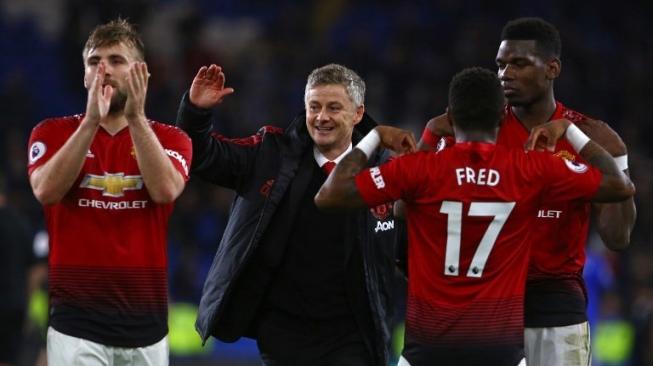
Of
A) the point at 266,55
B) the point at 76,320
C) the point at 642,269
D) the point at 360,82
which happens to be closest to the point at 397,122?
the point at 266,55

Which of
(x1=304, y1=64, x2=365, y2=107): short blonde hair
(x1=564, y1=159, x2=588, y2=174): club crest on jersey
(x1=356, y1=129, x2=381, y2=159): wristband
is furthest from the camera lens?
(x1=304, y1=64, x2=365, y2=107): short blonde hair

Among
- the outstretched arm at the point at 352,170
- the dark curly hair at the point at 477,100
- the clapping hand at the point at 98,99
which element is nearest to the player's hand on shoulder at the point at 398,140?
the outstretched arm at the point at 352,170

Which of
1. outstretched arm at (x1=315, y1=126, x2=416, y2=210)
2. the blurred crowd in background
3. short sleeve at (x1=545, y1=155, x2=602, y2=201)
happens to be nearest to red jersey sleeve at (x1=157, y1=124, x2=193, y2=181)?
outstretched arm at (x1=315, y1=126, x2=416, y2=210)

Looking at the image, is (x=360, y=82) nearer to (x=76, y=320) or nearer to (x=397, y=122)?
(x=76, y=320)


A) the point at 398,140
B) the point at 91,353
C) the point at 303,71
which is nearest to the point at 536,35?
the point at 398,140

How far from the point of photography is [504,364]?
211 inches

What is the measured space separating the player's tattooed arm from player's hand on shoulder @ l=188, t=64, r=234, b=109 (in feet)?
3.86

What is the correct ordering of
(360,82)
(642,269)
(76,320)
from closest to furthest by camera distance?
(76,320) < (360,82) < (642,269)

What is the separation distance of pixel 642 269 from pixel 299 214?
8630 millimetres

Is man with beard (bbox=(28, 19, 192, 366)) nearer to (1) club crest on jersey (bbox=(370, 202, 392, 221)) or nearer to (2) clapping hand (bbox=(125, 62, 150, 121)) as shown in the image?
(2) clapping hand (bbox=(125, 62, 150, 121))

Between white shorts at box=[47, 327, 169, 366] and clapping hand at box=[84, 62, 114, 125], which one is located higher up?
clapping hand at box=[84, 62, 114, 125]

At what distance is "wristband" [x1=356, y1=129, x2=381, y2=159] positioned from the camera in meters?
5.52

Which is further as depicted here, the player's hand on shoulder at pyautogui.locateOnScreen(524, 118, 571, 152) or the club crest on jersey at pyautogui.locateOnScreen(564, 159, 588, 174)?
the player's hand on shoulder at pyautogui.locateOnScreen(524, 118, 571, 152)

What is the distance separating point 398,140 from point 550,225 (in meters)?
1.00
